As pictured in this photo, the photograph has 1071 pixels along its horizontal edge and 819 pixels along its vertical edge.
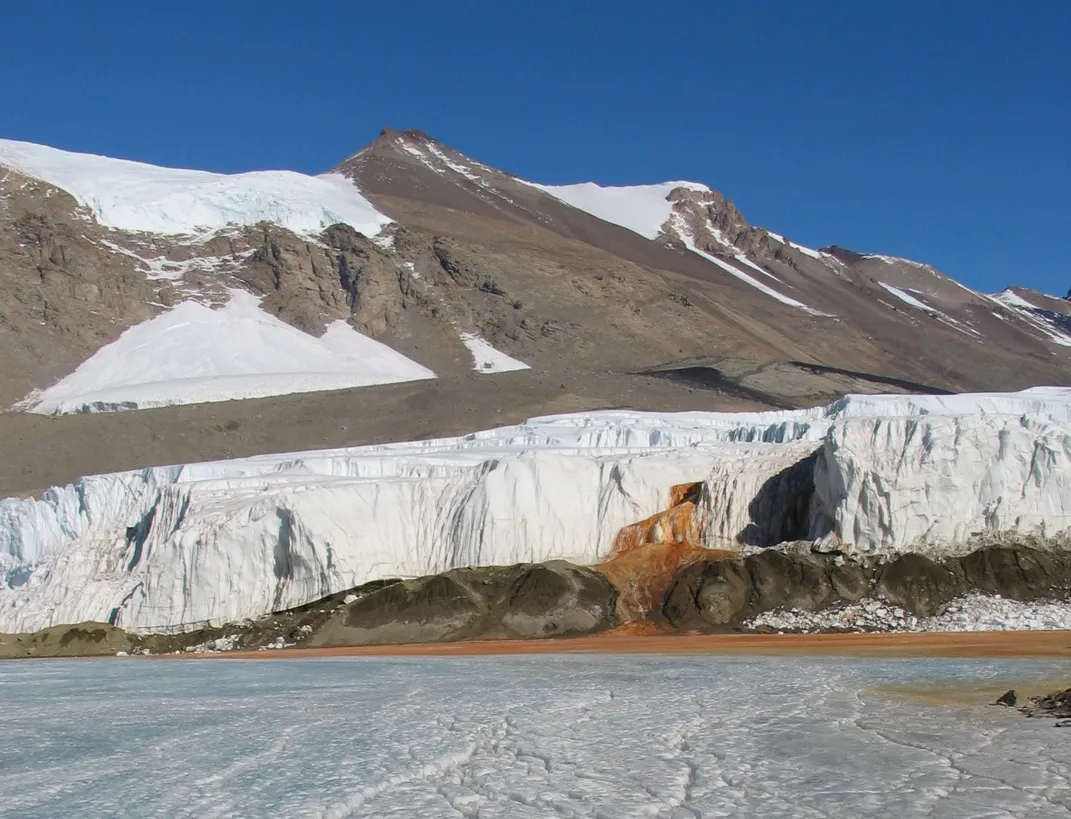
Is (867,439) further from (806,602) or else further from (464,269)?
(464,269)

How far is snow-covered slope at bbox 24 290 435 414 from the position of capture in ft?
289

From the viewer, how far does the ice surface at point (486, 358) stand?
107062 millimetres

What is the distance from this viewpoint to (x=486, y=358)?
110 metres

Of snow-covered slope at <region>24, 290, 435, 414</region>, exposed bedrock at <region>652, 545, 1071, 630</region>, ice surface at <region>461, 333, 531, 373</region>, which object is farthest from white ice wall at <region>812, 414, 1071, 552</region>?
ice surface at <region>461, 333, 531, 373</region>

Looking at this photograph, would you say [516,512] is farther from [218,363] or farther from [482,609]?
[218,363]

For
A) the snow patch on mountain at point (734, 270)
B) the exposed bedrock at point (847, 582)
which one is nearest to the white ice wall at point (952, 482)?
the exposed bedrock at point (847, 582)

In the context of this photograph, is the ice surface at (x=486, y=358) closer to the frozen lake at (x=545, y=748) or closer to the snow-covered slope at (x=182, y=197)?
the snow-covered slope at (x=182, y=197)

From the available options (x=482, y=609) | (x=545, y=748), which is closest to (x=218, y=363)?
(x=482, y=609)

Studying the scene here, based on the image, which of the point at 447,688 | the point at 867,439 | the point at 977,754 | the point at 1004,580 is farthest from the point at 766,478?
the point at 977,754

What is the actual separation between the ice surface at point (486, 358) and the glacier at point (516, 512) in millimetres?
65215

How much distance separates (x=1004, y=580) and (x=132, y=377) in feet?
248

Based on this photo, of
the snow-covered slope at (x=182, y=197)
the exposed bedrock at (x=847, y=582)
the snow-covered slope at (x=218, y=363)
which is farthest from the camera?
the snow-covered slope at (x=182, y=197)

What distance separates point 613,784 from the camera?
1169cm

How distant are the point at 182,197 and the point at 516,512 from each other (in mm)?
97188
